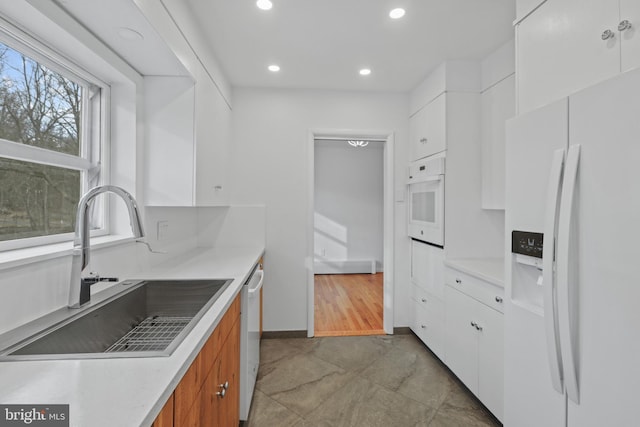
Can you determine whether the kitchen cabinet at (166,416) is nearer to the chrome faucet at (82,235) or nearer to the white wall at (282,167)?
the chrome faucet at (82,235)

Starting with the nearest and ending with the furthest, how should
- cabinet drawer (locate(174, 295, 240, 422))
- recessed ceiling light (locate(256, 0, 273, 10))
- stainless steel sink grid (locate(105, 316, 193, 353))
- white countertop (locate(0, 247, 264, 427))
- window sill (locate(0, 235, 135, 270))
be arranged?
white countertop (locate(0, 247, 264, 427)), cabinet drawer (locate(174, 295, 240, 422)), window sill (locate(0, 235, 135, 270)), stainless steel sink grid (locate(105, 316, 193, 353)), recessed ceiling light (locate(256, 0, 273, 10))

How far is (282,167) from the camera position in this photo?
2975 millimetres

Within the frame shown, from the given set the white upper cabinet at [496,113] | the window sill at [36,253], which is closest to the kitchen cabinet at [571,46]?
the white upper cabinet at [496,113]

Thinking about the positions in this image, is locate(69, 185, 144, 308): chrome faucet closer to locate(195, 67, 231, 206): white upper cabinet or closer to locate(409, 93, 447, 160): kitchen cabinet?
locate(195, 67, 231, 206): white upper cabinet

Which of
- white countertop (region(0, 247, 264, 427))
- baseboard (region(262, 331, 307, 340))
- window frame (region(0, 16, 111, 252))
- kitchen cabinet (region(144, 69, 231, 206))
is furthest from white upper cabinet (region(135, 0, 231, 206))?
baseboard (region(262, 331, 307, 340))

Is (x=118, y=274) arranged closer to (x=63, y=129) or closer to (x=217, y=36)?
(x=63, y=129)

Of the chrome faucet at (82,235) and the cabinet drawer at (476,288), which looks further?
the cabinet drawer at (476,288)

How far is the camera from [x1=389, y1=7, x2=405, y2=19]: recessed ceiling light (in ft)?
5.93

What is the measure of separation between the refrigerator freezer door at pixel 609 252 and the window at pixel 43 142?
2011 millimetres

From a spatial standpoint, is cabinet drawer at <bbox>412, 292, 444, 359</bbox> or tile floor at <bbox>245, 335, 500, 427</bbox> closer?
tile floor at <bbox>245, 335, 500, 427</bbox>

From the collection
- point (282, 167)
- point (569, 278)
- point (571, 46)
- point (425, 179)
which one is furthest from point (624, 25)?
point (282, 167)

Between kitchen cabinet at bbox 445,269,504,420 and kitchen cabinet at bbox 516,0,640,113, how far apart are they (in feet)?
3.63

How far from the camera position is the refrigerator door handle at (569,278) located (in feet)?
3.34

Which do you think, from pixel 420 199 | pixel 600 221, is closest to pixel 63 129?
pixel 600 221
